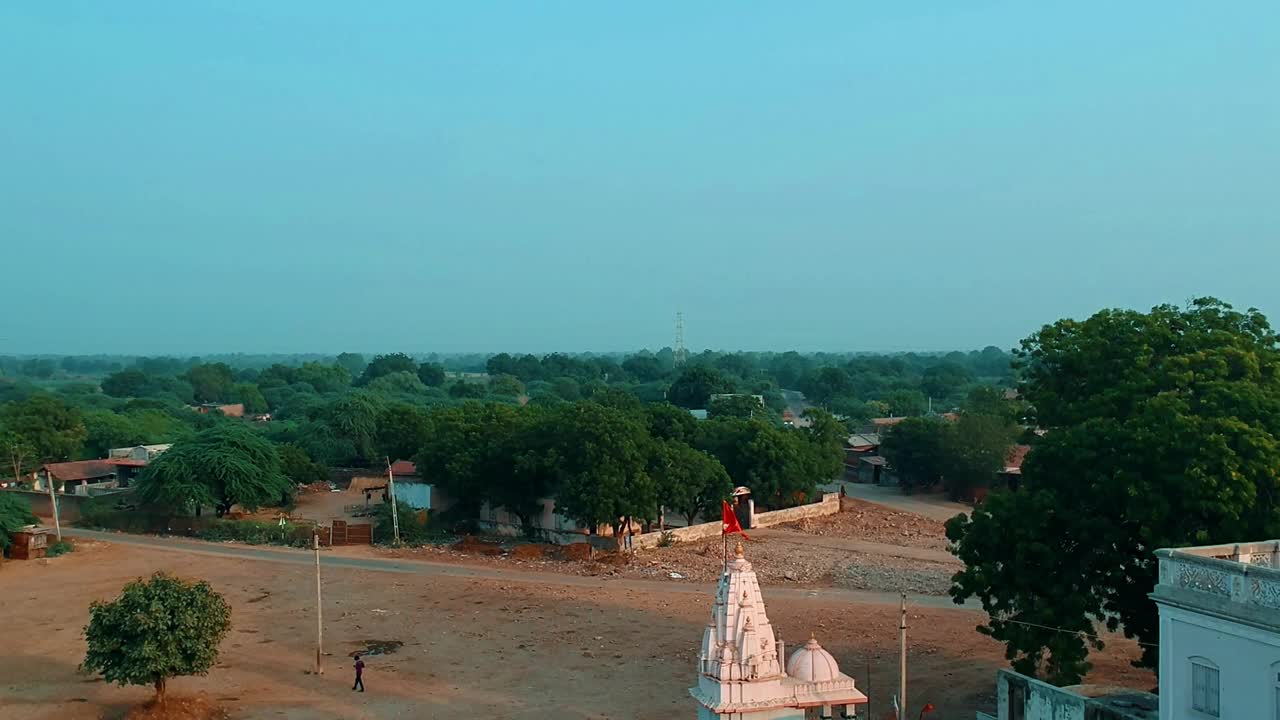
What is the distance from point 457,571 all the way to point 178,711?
15.9 m

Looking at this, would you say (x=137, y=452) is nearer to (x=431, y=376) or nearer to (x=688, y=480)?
(x=688, y=480)

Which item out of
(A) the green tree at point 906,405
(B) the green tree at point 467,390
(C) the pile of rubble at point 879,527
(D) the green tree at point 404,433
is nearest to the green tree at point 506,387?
(B) the green tree at point 467,390

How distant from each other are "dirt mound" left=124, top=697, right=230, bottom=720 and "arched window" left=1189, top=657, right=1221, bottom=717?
19.1 m

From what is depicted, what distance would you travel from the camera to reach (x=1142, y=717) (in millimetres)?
16375

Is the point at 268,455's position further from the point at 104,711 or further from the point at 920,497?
the point at 920,497

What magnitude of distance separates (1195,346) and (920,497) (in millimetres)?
40426

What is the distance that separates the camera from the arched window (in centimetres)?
1445

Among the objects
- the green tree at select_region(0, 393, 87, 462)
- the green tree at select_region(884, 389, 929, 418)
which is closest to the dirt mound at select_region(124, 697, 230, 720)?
the green tree at select_region(0, 393, 87, 462)

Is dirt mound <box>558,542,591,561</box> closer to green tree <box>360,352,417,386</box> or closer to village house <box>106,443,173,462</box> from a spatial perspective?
village house <box>106,443,173,462</box>

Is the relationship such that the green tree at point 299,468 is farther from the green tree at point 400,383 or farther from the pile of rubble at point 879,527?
the green tree at point 400,383

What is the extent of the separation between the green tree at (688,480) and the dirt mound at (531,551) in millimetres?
5191

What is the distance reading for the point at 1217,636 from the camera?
1437cm

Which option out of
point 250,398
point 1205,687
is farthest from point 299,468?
point 250,398

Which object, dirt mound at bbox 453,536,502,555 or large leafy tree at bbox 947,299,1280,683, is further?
dirt mound at bbox 453,536,502,555
